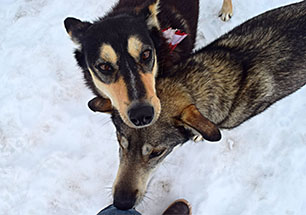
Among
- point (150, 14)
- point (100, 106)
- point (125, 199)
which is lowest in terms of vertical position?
point (125, 199)

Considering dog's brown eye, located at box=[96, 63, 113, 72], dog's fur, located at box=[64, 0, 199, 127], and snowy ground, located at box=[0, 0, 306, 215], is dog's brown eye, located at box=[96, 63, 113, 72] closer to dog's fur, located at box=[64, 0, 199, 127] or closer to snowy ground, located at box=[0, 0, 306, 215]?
dog's fur, located at box=[64, 0, 199, 127]

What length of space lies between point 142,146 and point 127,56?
95 cm

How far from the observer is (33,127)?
463 centimetres

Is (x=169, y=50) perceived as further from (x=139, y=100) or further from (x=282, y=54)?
(x=282, y=54)

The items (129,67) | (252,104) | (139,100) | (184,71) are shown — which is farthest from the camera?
(252,104)

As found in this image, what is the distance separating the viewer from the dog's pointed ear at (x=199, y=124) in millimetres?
2614

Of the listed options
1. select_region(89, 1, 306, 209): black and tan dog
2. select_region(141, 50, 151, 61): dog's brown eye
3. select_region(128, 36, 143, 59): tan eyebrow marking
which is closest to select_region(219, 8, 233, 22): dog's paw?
select_region(89, 1, 306, 209): black and tan dog

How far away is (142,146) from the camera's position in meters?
3.02

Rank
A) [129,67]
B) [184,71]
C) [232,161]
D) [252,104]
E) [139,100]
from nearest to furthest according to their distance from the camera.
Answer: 1. [139,100]
2. [129,67]
3. [184,71]
4. [252,104]
5. [232,161]

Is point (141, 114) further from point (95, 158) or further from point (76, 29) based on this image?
point (95, 158)

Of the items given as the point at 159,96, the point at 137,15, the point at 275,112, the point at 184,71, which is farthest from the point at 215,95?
the point at 275,112

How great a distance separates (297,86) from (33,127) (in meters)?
3.99

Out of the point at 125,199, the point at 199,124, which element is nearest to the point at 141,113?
the point at 199,124

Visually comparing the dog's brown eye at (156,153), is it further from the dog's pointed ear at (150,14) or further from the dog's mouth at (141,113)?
the dog's pointed ear at (150,14)
